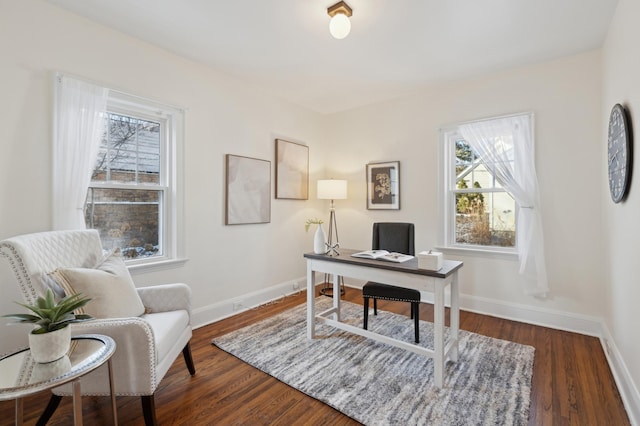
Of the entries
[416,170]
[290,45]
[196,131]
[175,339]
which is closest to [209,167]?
[196,131]

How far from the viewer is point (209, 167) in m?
3.14

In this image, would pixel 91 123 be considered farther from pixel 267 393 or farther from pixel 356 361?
pixel 356 361

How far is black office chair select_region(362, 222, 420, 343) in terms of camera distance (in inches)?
101

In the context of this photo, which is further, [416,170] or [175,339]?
[416,170]

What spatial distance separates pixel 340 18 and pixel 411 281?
1.91m

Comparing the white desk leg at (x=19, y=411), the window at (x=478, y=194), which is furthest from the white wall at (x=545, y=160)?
the white desk leg at (x=19, y=411)

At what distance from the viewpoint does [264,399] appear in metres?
1.92

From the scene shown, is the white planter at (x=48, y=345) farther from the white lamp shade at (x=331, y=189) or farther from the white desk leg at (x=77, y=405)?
the white lamp shade at (x=331, y=189)

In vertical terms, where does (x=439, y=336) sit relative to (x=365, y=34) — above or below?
below

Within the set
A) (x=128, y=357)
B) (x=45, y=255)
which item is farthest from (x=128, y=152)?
(x=128, y=357)

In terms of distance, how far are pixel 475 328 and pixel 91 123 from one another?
12.5 feet

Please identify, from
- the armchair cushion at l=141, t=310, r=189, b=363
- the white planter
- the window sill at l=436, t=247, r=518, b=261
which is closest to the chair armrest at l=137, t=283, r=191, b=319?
the armchair cushion at l=141, t=310, r=189, b=363

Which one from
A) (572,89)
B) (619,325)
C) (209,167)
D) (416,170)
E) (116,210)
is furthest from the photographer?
(416,170)

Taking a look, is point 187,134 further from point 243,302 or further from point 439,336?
point 439,336
